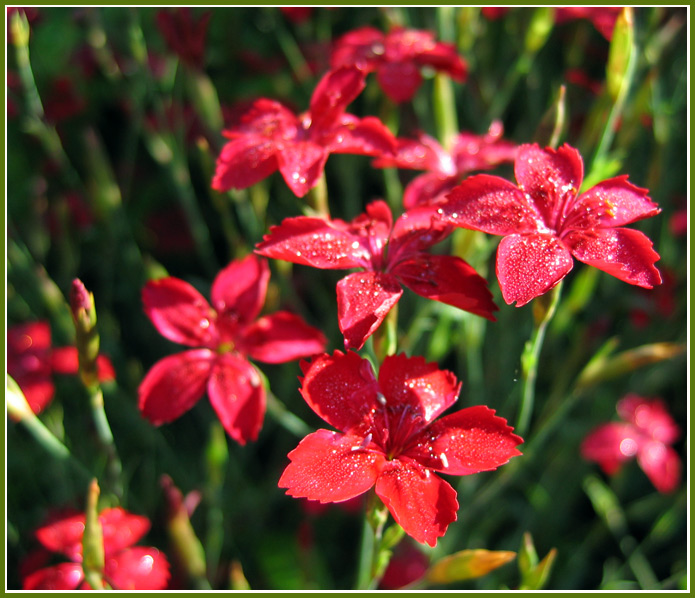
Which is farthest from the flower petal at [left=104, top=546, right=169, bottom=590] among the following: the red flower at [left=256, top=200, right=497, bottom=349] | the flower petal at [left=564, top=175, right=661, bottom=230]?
the flower petal at [left=564, top=175, right=661, bottom=230]

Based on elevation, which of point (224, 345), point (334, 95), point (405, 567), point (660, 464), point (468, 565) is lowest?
point (405, 567)

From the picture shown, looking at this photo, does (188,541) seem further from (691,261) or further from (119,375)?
(691,261)

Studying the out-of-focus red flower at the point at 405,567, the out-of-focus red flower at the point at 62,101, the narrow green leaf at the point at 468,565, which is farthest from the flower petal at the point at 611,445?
the out-of-focus red flower at the point at 62,101

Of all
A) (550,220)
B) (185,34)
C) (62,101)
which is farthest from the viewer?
(62,101)

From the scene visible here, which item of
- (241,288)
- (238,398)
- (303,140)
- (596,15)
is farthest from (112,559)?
(596,15)

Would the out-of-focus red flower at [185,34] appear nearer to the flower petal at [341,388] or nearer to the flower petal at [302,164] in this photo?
the flower petal at [302,164]

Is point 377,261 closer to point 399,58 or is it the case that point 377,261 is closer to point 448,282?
point 448,282

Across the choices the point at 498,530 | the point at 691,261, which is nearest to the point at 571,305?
the point at 691,261
